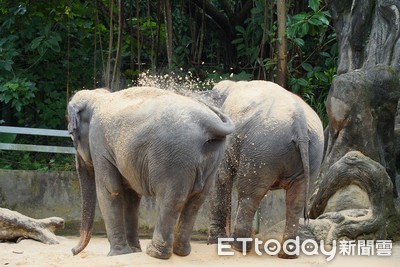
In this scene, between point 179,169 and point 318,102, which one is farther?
point 318,102

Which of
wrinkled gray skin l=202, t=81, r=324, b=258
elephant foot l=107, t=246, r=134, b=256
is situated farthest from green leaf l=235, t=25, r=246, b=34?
elephant foot l=107, t=246, r=134, b=256

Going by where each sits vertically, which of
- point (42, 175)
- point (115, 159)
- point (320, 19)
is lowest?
point (42, 175)

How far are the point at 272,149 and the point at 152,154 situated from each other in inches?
47.7

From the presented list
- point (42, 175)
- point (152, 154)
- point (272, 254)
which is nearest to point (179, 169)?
point (152, 154)

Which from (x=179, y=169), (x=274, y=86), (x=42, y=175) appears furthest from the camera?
(x=42, y=175)

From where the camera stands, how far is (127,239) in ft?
31.0

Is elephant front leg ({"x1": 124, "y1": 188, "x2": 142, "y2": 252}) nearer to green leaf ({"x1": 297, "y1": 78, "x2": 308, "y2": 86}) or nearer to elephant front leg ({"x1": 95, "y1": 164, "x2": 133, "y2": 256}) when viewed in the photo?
elephant front leg ({"x1": 95, "y1": 164, "x2": 133, "y2": 256})

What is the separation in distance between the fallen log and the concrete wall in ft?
7.04

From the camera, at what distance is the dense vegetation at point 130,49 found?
50.1ft

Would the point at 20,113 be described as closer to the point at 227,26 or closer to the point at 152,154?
the point at 227,26

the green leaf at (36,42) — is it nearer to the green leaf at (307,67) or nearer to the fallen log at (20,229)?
the green leaf at (307,67)

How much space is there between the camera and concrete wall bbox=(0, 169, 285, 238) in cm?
1347

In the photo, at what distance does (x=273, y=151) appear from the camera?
365 inches

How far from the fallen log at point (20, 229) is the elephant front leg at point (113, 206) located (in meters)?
2.24
